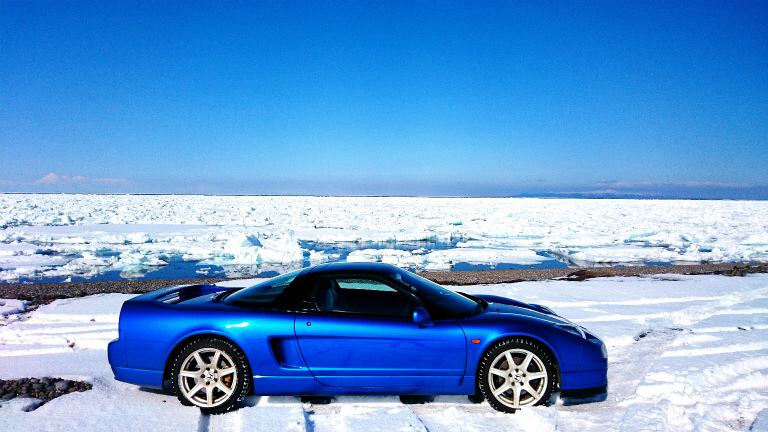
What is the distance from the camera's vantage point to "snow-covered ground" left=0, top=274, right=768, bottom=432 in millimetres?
3006

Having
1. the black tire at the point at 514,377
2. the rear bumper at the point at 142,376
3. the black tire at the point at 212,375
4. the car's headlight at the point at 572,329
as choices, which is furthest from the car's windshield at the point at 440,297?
the rear bumper at the point at 142,376

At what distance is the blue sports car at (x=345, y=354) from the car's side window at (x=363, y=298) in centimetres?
2

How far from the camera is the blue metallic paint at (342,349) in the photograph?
3.24 metres

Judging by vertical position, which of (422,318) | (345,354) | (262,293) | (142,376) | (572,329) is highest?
(262,293)

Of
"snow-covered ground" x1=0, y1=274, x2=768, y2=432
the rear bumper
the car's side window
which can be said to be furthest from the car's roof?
the rear bumper

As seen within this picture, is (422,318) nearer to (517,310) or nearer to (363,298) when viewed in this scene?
(363,298)

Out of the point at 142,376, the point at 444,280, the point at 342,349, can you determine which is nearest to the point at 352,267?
the point at 342,349

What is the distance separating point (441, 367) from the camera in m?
3.25

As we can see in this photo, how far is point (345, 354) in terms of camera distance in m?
3.23

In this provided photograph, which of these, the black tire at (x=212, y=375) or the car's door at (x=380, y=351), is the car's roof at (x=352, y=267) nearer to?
the car's door at (x=380, y=351)

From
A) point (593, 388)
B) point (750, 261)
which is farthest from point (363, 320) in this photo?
point (750, 261)

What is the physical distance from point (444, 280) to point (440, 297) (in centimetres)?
549

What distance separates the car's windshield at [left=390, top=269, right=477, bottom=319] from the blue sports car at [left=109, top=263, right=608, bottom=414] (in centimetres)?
11

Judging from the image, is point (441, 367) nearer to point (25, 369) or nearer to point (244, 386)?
point (244, 386)
